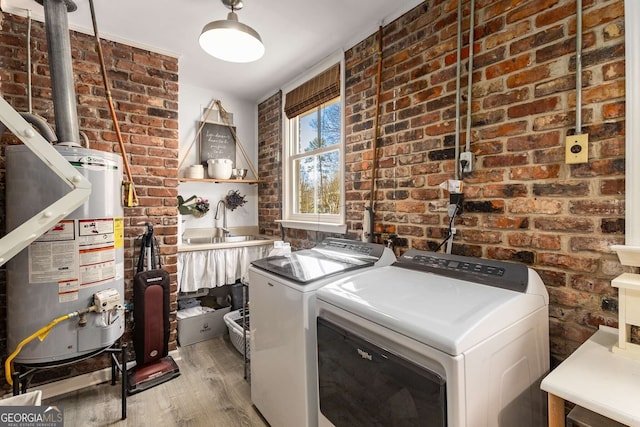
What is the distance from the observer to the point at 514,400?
112 cm

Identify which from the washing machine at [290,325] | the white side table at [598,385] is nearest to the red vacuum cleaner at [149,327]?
the washing machine at [290,325]

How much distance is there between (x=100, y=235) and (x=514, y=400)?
2.16 meters

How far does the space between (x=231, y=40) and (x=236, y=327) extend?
2233 millimetres

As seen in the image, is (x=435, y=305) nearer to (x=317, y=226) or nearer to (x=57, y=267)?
(x=317, y=226)

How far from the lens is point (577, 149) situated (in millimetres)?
1286

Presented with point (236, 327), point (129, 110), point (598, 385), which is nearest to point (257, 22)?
point (129, 110)

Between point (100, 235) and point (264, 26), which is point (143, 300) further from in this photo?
point (264, 26)

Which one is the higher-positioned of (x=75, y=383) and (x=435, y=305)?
(x=435, y=305)

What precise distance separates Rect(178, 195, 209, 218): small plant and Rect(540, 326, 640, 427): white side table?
3177mm

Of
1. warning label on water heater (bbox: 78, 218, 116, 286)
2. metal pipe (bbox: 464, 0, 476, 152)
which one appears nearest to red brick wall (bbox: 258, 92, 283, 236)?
warning label on water heater (bbox: 78, 218, 116, 286)

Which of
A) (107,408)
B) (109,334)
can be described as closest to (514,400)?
(109,334)

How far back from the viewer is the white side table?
0.82 m

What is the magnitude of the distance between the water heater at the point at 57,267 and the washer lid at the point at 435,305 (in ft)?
4.42

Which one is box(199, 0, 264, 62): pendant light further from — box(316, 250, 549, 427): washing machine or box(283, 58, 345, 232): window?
box(316, 250, 549, 427): washing machine
